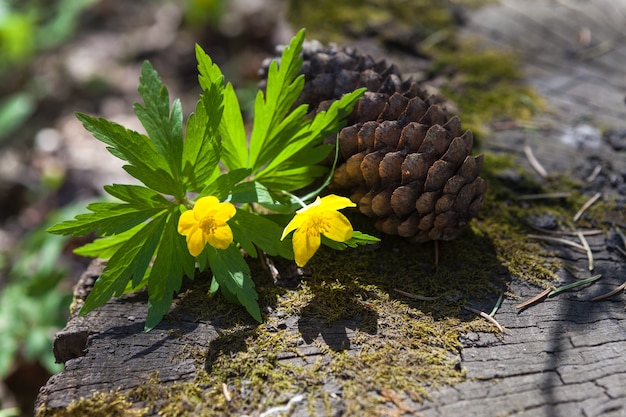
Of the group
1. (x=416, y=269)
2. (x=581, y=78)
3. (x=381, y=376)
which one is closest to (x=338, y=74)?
(x=416, y=269)

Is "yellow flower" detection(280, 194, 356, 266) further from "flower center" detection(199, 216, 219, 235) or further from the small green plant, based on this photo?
"flower center" detection(199, 216, 219, 235)

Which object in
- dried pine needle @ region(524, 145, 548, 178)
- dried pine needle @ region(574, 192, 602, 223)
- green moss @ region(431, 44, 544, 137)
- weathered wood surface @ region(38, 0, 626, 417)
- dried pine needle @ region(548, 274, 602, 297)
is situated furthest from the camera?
green moss @ region(431, 44, 544, 137)

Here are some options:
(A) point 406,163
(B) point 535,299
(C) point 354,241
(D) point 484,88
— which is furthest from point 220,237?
(D) point 484,88

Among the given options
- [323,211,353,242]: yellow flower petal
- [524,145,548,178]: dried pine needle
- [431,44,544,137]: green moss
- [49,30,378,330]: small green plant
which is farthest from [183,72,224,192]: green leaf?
[524,145,548,178]: dried pine needle

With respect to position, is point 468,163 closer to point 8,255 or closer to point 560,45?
point 560,45

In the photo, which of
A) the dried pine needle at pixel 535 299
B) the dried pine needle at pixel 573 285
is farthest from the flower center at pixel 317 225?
the dried pine needle at pixel 573 285

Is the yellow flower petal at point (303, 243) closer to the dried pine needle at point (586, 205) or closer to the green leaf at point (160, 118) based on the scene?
the green leaf at point (160, 118)
